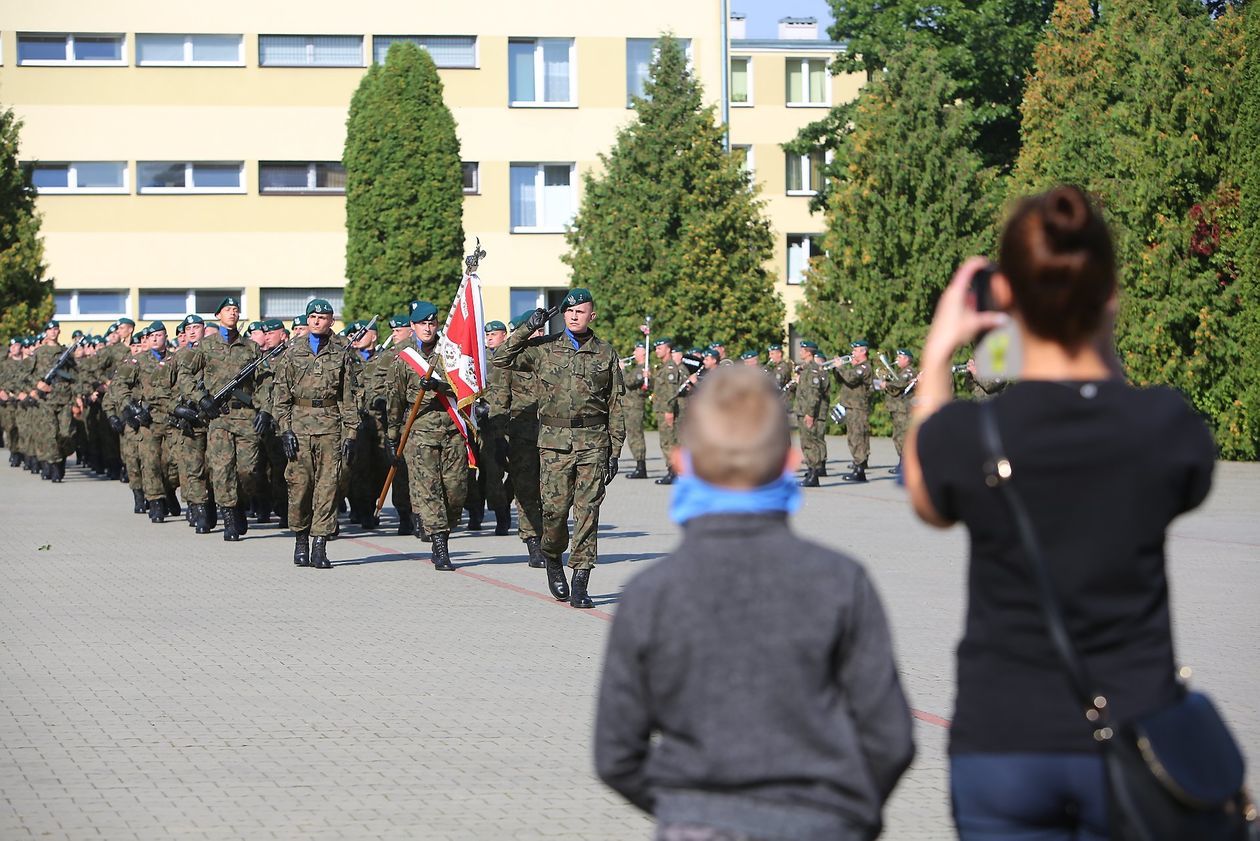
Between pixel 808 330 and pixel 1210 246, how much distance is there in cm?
1107

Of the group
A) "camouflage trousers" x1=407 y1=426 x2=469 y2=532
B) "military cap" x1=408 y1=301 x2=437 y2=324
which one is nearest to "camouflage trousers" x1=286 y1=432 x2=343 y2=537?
"camouflage trousers" x1=407 y1=426 x2=469 y2=532

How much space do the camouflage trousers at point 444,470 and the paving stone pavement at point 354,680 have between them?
538 millimetres

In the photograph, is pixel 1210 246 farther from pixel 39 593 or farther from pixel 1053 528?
pixel 1053 528

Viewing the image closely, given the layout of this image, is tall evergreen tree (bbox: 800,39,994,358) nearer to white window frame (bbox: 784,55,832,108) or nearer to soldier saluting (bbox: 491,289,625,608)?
white window frame (bbox: 784,55,832,108)

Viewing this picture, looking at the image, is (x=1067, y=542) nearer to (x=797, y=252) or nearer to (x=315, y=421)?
(x=315, y=421)

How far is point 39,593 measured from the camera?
13445 millimetres

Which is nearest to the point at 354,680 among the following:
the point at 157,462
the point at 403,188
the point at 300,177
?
the point at 157,462

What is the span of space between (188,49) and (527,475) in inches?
1349

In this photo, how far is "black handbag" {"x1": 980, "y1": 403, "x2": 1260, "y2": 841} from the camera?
10.3 feet

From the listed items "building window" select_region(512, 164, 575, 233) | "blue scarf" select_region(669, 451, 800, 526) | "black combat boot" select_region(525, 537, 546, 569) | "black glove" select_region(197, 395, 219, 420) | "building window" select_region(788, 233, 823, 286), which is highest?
"building window" select_region(512, 164, 575, 233)

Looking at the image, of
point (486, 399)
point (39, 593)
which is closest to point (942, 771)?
point (39, 593)

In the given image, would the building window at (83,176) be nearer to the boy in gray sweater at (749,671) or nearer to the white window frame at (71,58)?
the white window frame at (71,58)

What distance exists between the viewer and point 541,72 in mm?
48219

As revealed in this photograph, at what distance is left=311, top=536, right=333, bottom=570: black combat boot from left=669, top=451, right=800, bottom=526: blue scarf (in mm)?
11899
